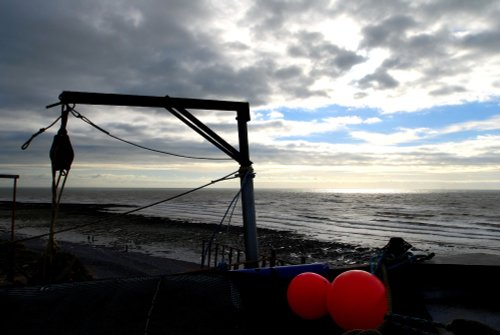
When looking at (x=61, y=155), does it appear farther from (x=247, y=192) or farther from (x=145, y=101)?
(x=247, y=192)

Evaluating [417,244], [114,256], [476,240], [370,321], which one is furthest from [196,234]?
[370,321]

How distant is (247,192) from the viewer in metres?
6.85

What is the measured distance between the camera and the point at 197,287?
14.5ft

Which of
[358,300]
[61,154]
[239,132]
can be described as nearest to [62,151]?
[61,154]

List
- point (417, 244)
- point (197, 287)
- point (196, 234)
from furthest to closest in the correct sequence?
point (196, 234) → point (417, 244) → point (197, 287)

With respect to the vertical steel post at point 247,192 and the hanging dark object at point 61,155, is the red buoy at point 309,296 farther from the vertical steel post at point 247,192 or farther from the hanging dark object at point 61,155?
the hanging dark object at point 61,155

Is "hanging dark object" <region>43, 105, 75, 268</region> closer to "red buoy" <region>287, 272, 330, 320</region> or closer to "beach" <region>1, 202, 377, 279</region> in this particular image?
"red buoy" <region>287, 272, 330, 320</region>

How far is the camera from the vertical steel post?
6.77 metres

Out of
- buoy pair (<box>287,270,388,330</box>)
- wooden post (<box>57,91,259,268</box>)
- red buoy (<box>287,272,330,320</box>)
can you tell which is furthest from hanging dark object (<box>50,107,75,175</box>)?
buoy pair (<box>287,270,388,330</box>)

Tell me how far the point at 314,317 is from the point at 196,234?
37.0 meters

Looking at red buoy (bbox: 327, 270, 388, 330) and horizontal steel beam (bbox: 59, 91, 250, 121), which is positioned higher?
horizontal steel beam (bbox: 59, 91, 250, 121)

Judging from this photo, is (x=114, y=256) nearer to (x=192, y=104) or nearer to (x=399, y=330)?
(x=192, y=104)

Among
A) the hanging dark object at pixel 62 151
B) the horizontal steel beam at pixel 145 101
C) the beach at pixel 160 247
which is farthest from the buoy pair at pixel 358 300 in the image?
the beach at pixel 160 247

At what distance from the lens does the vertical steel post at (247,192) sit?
22.2ft
